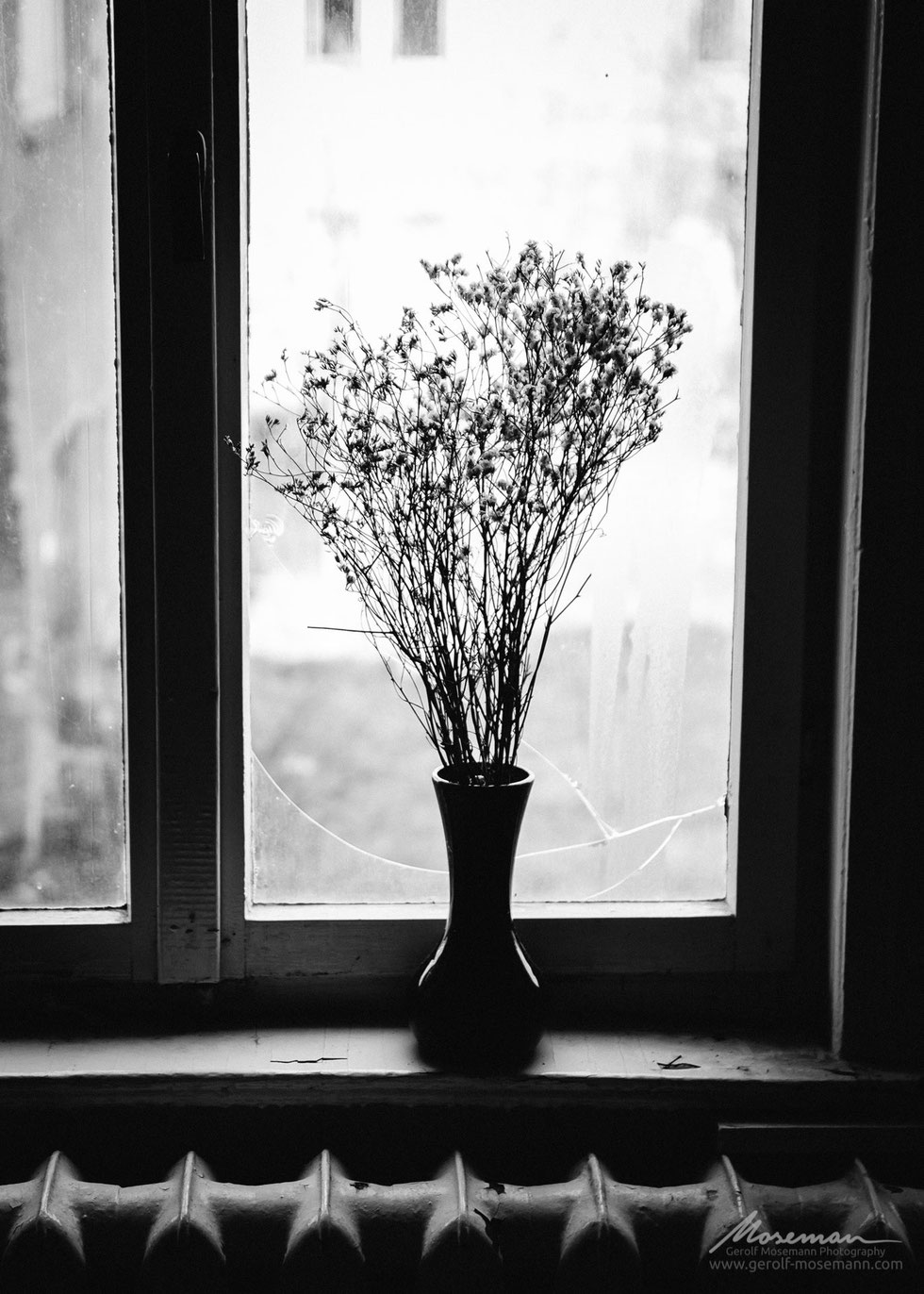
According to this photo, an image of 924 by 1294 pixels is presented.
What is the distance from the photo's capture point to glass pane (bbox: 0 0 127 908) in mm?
1273

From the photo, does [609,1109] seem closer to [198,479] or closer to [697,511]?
[697,511]

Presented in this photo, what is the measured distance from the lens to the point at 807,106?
1.28m

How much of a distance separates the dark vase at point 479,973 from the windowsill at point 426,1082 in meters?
0.03

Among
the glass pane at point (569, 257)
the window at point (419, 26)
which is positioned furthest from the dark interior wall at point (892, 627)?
the window at point (419, 26)

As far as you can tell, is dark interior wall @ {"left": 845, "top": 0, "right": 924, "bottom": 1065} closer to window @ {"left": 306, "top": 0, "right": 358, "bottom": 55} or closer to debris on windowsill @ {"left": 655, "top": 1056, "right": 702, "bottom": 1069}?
debris on windowsill @ {"left": 655, "top": 1056, "right": 702, "bottom": 1069}

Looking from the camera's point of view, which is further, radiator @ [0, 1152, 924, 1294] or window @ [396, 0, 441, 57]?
window @ [396, 0, 441, 57]

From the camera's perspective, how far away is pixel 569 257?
51.4 inches

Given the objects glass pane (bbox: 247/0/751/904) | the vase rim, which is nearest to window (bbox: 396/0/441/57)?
glass pane (bbox: 247/0/751/904)

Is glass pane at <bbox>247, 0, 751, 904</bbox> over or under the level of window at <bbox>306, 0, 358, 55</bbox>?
under

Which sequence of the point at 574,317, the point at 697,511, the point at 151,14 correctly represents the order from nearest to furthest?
the point at 574,317 → the point at 151,14 → the point at 697,511

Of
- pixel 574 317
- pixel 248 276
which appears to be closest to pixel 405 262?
pixel 248 276

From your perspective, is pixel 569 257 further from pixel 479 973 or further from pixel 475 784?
pixel 479 973

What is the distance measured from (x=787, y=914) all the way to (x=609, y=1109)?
1.09 ft

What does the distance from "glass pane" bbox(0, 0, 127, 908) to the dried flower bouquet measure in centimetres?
26
